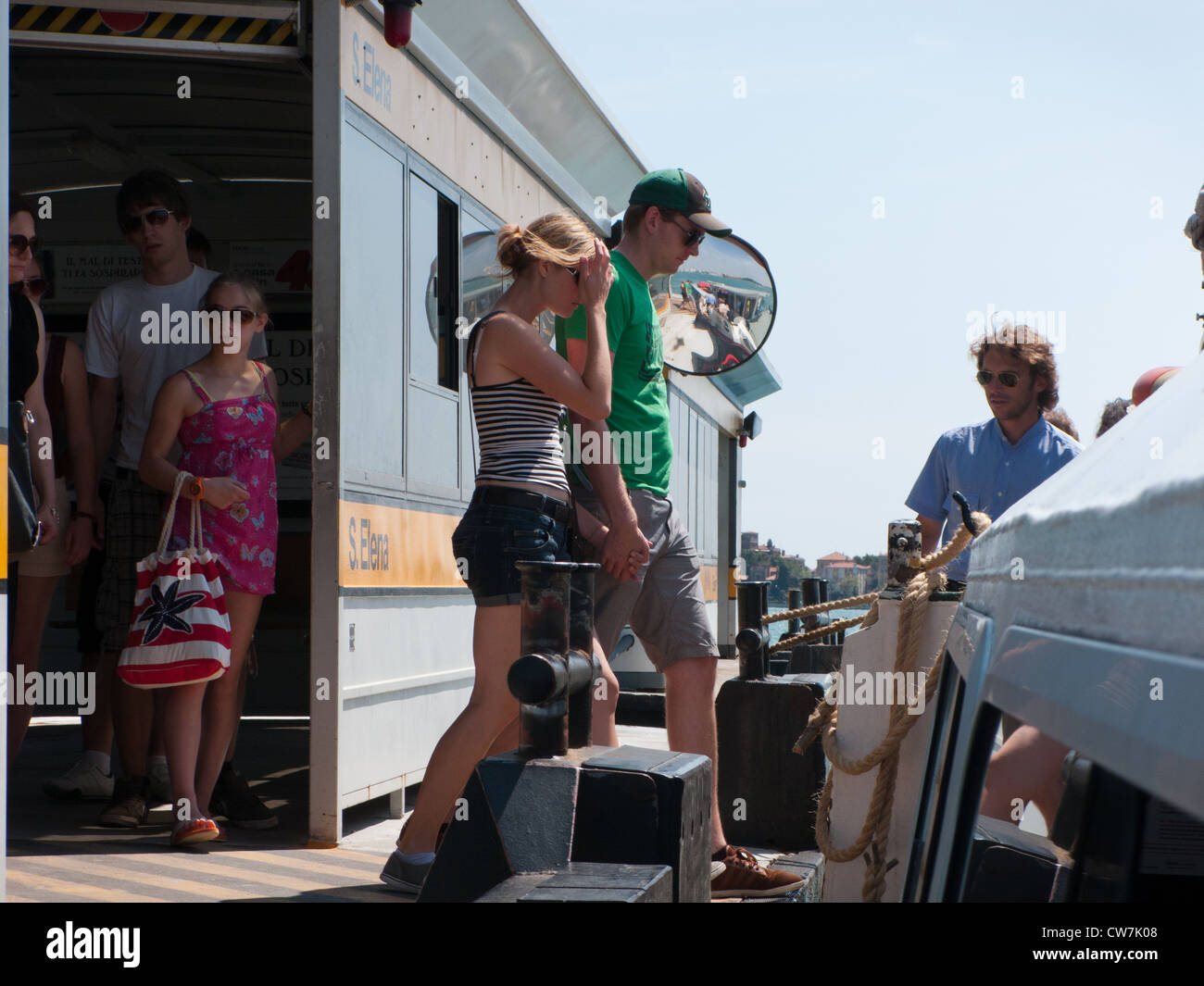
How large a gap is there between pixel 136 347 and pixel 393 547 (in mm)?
1172

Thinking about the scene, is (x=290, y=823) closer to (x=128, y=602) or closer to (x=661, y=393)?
(x=128, y=602)

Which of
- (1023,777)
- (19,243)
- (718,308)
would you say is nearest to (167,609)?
(19,243)

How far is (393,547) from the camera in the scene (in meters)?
5.31

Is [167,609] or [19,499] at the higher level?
[19,499]

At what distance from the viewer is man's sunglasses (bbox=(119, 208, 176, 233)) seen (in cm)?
493

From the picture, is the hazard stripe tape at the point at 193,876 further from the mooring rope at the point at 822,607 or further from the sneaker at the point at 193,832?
the mooring rope at the point at 822,607

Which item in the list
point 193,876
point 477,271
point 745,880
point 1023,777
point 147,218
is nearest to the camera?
point 1023,777

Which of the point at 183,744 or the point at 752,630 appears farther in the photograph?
the point at 752,630

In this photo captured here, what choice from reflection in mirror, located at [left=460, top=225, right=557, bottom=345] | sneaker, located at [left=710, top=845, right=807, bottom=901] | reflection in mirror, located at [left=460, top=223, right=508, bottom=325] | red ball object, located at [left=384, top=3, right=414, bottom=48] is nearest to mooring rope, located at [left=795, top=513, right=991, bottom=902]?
sneaker, located at [left=710, top=845, right=807, bottom=901]

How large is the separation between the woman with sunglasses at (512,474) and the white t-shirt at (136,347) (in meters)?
1.62

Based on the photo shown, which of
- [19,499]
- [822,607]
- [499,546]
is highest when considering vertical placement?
[19,499]

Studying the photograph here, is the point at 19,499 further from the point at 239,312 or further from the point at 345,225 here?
the point at 345,225

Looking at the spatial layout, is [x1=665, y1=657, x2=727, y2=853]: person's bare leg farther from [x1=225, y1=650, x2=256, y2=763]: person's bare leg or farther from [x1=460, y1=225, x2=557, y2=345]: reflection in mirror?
[x1=460, y1=225, x2=557, y2=345]: reflection in mirror

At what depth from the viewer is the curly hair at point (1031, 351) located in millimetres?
4520
